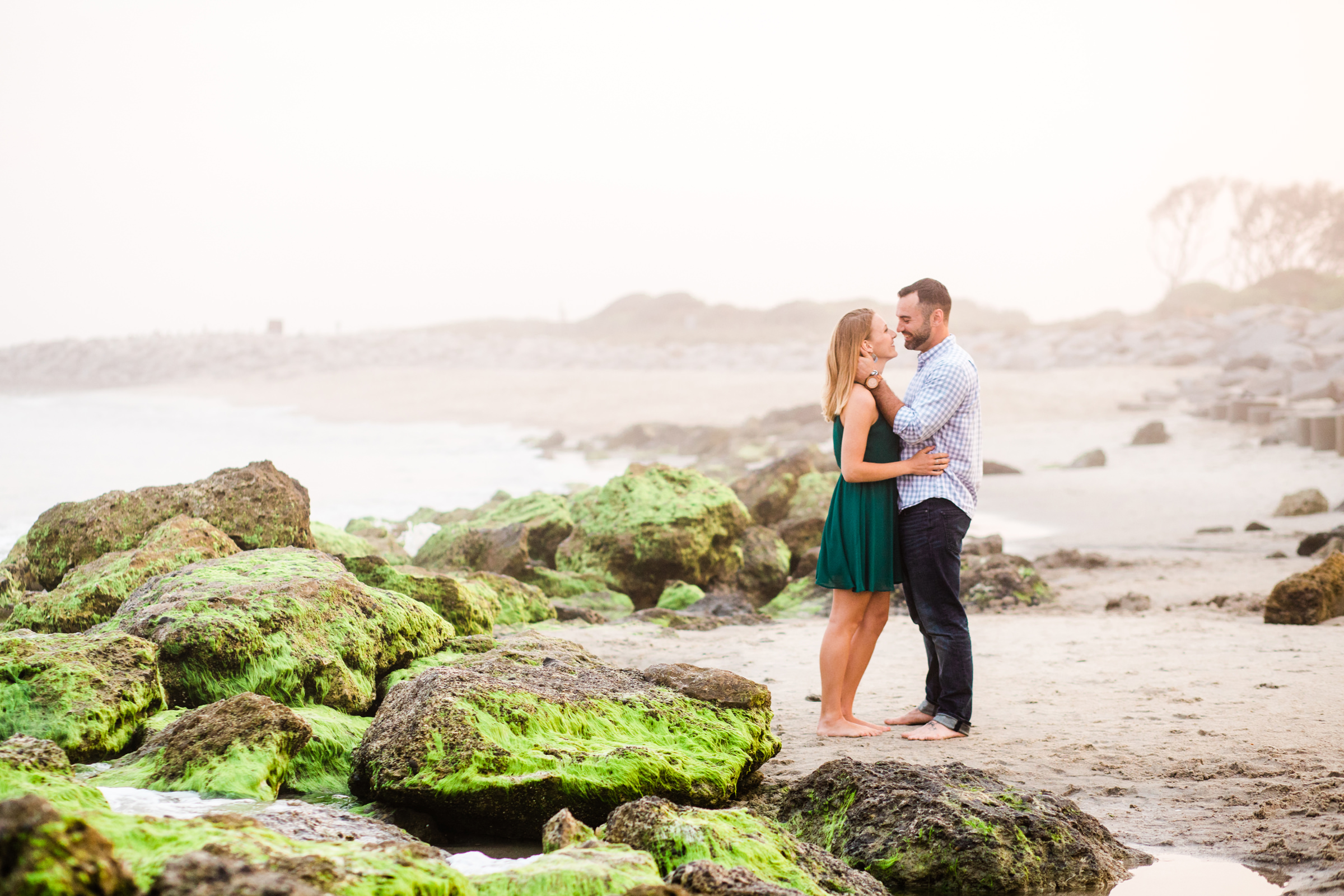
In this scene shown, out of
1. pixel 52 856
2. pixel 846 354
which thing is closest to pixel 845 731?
pixel 846 354

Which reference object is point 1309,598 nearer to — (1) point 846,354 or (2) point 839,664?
(2) point 839,664

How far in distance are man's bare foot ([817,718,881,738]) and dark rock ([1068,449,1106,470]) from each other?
46.1ft

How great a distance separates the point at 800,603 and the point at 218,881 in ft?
21.6

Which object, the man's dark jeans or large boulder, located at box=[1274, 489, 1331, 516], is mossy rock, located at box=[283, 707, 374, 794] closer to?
the man's dark jeans

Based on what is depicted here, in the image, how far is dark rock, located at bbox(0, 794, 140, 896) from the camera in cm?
186

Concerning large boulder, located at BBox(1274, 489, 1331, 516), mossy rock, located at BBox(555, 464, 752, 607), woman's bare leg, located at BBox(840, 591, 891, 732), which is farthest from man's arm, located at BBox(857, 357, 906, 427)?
large boulder, located at BBox(1274, 489, 1331, 516)

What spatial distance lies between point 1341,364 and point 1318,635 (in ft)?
75.1

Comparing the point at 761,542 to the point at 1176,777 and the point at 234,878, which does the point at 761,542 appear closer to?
the point at 1176,777

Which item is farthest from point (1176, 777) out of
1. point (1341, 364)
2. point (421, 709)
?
point (1341, 364)

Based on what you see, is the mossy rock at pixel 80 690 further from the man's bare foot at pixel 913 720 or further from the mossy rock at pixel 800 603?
the mossy rock at pixel 800 603

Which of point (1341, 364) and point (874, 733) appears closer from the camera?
point (874, 733)

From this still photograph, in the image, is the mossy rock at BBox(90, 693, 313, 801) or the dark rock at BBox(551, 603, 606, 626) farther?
the dark rock at BBox(551, 603, 606, 626)

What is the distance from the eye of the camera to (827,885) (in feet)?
9.84

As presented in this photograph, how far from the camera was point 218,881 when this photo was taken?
6.82 feet
